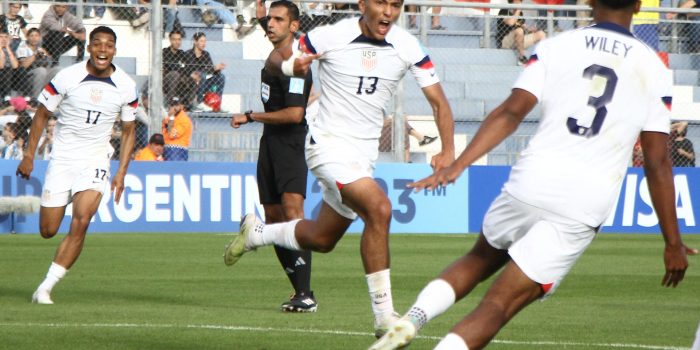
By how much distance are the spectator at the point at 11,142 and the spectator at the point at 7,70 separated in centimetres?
66

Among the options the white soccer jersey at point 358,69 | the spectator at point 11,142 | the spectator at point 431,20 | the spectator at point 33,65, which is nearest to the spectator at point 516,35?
the spectator at point 431,20

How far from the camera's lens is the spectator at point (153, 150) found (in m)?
22.1

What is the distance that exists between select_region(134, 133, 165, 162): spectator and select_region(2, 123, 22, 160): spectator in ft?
6.35

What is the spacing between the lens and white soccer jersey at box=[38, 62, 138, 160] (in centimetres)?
1218

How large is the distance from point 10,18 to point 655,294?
1370 cm

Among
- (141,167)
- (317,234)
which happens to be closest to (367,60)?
(317,234)

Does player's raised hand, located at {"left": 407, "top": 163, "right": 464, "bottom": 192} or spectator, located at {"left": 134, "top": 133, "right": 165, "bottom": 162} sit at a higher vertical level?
player's raised hand, located at {"left": 407, "top": 163, "right": 464, "bottom": 192}

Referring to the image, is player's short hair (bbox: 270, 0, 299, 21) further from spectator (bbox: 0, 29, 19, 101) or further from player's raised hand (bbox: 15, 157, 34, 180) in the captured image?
spectator (bbox: 0, 29, 19, 101)

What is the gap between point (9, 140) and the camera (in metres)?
21.8

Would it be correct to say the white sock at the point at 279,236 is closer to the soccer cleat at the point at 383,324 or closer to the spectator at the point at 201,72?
the soccer cleat at the point at 383,324

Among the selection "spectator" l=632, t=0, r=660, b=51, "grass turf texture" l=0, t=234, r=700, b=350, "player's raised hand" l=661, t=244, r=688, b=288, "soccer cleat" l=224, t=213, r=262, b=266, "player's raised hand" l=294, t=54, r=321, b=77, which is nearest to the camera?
"player's raised hand" l=661, t=244, r=688, b=288

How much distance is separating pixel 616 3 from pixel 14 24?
1823 cm

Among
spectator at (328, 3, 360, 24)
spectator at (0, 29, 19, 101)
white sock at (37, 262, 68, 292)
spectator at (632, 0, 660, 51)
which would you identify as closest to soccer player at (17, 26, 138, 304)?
white sock at (37, 262, 68, 292)

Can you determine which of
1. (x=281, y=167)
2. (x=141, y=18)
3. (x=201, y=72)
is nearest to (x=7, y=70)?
(x=141, y=18)
